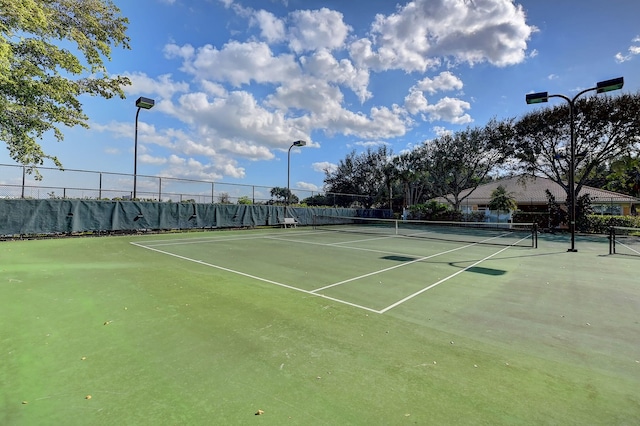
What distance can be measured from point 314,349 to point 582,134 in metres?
29.7

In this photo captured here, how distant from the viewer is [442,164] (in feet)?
119

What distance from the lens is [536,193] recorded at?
115 feet

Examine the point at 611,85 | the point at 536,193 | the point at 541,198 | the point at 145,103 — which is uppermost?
the point at 145,103

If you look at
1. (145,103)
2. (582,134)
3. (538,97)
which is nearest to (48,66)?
(145,103)

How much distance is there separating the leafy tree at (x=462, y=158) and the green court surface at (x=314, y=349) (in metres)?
29.3

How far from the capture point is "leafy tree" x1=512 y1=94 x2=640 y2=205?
866 inches

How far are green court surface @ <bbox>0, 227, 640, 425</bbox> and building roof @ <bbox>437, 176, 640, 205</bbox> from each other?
30.0 meters

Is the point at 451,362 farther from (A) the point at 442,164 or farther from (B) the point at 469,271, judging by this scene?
(A) the point at 442,164

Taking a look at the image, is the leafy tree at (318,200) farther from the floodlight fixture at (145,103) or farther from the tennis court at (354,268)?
the tennis court at (354,268)

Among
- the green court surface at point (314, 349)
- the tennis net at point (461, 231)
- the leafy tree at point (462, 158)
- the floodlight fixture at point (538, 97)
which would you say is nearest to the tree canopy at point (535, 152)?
the leafy tree at point (462, 158)

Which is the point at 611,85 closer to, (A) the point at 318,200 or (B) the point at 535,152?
(B) the point at 535,152

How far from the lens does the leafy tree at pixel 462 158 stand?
32.7 m

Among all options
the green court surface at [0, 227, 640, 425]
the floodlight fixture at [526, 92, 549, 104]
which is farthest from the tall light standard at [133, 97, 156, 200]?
the floodlight fixture at [526, 92, 549, 104]

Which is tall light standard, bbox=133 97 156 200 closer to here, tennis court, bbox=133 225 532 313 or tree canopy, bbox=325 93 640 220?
tennis court, bbox=133 225 532 313
